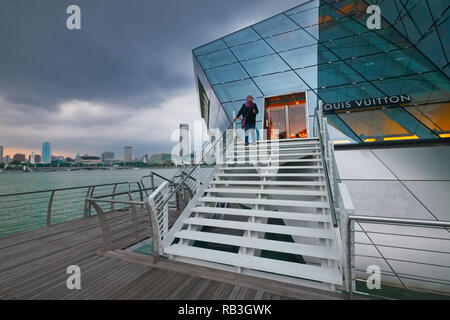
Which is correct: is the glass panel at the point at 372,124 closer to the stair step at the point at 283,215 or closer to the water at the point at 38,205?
the stair step at the point at 283,215

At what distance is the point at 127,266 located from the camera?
9.27 feet

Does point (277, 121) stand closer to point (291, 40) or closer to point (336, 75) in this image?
point (336, 75)

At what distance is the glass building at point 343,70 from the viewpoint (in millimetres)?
6016

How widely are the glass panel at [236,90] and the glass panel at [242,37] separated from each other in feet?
12.2

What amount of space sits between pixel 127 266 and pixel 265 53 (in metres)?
11.7

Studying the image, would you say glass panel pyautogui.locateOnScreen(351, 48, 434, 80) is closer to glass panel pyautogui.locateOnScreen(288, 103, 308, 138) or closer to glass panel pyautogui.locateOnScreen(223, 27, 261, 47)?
glass panel pyautogui.locateOnScreen(288, 103, 308, 138)

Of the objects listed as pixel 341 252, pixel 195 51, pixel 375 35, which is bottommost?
pixel 341 252

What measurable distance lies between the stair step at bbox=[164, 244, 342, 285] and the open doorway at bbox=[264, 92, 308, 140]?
7.08 metres

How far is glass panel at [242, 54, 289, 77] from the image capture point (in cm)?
981

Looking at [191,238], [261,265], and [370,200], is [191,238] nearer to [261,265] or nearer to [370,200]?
[261,265]

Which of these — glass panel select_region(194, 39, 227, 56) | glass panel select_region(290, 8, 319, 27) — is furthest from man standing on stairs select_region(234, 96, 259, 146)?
glass panel select_region(290, 8, 319, 27)

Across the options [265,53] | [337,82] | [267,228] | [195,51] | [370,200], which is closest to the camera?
[267,228]

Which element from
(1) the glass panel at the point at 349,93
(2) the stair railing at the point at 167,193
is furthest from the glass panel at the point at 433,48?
(2) the stair railing at the point at 167,193
